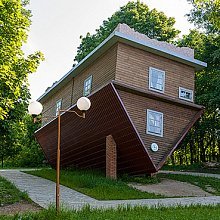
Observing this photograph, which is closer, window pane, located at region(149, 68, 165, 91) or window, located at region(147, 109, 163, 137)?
window, located at region(147, 109, 163, 137)

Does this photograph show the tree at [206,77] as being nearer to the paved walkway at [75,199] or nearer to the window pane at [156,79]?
the window pane at [156,79]

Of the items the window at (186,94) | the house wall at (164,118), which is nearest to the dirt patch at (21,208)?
the house wall at (164,118)

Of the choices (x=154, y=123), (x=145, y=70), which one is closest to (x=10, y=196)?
(x=154, y=123)

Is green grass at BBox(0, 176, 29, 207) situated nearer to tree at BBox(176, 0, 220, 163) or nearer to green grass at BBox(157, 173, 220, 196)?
green grass at BBox(157, 173, 220, 196)

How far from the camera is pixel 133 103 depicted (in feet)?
51.1

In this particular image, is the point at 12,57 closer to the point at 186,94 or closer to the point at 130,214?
the point at 130,214

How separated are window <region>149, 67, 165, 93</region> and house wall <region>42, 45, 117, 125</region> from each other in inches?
76.1

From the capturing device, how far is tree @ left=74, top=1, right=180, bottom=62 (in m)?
31.9

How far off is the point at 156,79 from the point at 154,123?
201cm

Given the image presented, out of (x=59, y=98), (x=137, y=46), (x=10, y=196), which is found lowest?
(x=10, y=196)

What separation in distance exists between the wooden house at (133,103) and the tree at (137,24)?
46.3 feet

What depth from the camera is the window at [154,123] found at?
1608 cm

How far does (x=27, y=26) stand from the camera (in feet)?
45.9

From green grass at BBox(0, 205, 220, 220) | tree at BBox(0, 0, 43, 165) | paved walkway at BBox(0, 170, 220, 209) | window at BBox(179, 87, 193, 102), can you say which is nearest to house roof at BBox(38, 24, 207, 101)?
window at BBox(179, 87, 193, 102)
